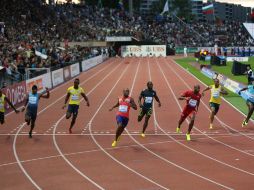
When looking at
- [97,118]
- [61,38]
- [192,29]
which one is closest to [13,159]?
[97,118]

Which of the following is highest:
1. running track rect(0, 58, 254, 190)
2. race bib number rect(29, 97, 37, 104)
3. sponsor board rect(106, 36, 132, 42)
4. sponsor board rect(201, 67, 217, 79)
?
sponsor board rect(106, 36, 132, 42)

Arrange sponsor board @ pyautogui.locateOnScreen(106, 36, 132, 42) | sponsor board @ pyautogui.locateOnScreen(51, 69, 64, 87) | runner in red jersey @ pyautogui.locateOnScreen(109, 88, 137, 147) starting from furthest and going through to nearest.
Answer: sponsor board @ pyautogui.locateOnScreen(106, 36, 132, 42) < sponsor board @ pyautogui.locateOnScreen(51, 69, 64, 87) < runner in red jersey @ pyautogui.locateOnScreen(109, 88, 137, 147)

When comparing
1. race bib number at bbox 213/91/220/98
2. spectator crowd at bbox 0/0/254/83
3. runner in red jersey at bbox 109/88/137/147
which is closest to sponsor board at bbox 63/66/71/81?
spectator crowd at bbox 0/0/254/83

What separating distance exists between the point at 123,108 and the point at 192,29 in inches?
3213

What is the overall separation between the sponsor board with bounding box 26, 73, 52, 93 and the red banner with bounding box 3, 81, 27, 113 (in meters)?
0.96

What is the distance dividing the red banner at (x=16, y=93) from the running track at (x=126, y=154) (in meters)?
1.60

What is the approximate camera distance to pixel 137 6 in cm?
12888

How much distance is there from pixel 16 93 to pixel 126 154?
11682 millimetres

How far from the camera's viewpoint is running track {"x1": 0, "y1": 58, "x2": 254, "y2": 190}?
393 inches

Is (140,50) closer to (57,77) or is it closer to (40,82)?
(57,77)

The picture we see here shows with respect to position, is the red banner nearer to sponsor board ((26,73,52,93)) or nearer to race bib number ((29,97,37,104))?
sponsor board ((26,73,52,93))

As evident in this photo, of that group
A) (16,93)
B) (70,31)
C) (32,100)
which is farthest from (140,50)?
(32,100)

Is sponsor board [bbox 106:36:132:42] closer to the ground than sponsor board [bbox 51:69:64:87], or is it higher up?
higher up

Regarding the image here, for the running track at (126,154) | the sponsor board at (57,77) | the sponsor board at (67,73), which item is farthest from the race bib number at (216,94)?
the sponsor board at (67,73)
